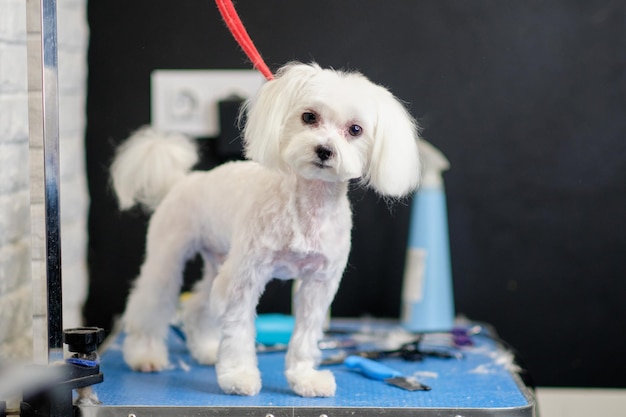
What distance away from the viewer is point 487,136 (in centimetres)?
186

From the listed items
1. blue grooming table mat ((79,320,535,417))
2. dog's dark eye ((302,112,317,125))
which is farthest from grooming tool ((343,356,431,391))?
dog's dark eye ((302,112,317,125))

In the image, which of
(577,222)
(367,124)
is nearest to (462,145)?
(577,222)

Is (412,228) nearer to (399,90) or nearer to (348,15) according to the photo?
(399,90)

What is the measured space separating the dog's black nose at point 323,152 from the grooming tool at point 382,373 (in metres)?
0.42

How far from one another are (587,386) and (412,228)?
557 millimetres

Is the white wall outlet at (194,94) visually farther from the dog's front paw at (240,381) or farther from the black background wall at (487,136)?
the dog's front paw at (240,381)


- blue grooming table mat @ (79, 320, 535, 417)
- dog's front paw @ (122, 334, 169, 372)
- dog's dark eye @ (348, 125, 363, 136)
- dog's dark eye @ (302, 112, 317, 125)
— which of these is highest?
dog's dark eye @ (302, 112, 317, 125)

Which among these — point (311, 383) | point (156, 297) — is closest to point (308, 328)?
point (311, 383)

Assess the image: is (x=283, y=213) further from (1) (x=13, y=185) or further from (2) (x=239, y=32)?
(1) (x=13, y=185)

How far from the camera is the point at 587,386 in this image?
1.90 metres

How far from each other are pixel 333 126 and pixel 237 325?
0.34m

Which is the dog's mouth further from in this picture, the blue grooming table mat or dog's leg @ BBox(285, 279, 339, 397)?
the blue grooming table mat

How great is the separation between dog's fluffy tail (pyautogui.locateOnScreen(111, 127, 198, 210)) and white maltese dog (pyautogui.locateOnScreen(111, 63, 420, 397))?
62 mm

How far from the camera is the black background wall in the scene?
1810 millimetres
